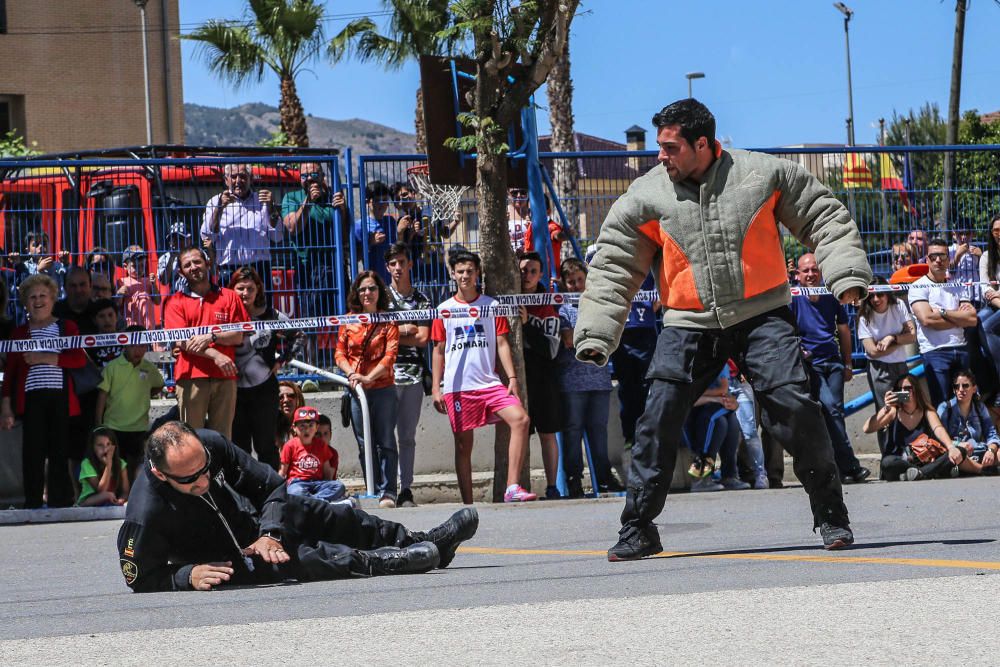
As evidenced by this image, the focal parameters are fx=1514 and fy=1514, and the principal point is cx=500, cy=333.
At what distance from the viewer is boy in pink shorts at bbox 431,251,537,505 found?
1087cm

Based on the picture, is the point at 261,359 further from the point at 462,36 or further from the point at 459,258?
the point at 462,36

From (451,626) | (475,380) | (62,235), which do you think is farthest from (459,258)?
(451,626)

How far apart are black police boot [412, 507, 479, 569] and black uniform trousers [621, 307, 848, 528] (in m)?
0.75

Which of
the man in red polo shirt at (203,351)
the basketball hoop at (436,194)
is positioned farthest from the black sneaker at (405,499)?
the basketball hoop at (436,194)

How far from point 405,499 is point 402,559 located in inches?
173

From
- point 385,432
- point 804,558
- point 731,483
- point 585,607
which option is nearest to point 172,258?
point 385,432

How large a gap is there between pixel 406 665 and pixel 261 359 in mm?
6777

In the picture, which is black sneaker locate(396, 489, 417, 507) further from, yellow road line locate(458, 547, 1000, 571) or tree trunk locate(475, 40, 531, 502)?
yellow road line locate(458, 547, 1000, 571)

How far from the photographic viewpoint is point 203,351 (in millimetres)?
10609

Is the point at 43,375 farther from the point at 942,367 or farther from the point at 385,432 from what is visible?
the point at 942,367

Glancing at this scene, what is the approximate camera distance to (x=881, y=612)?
4926 mm

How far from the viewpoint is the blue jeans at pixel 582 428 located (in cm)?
1148

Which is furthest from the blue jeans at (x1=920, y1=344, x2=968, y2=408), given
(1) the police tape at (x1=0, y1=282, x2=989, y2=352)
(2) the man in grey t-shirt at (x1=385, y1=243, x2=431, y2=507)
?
(2) the man in grey t-shirt at (x1=385, y1=243, x2=431, y2=507)

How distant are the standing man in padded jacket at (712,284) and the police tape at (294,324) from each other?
3.97 meters
